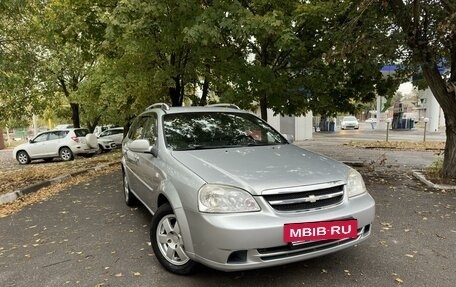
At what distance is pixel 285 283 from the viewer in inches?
128

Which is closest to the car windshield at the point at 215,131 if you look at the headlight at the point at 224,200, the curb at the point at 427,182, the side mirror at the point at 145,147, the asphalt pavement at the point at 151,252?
the side mirror at the point at 145,147

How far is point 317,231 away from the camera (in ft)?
9.63

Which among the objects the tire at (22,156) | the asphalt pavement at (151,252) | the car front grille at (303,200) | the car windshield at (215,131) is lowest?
the tire at (22,156)

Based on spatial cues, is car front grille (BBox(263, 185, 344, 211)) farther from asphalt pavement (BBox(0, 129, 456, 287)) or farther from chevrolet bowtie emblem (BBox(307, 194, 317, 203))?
asphalt pavement (BBox(0, 129, 456, 287))

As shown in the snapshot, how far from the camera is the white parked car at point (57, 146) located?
1695 cm

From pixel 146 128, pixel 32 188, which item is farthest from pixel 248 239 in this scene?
pixel 32 188

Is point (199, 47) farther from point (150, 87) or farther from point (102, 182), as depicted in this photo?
point (102, 182)

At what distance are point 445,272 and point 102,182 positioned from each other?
24.5 feet

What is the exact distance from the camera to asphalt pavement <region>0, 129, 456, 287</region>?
3.37 m

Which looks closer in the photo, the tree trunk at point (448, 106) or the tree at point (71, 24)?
the tree trunk at point (448, 106)

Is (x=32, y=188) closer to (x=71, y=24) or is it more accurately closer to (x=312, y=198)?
(x=71, y=24)

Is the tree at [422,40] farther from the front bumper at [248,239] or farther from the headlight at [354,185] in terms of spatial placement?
the front bumper at [248,239]

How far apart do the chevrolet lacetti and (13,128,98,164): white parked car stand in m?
14.2

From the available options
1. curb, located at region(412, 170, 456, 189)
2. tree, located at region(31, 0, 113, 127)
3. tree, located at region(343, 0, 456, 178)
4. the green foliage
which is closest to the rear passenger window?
the green foliage
